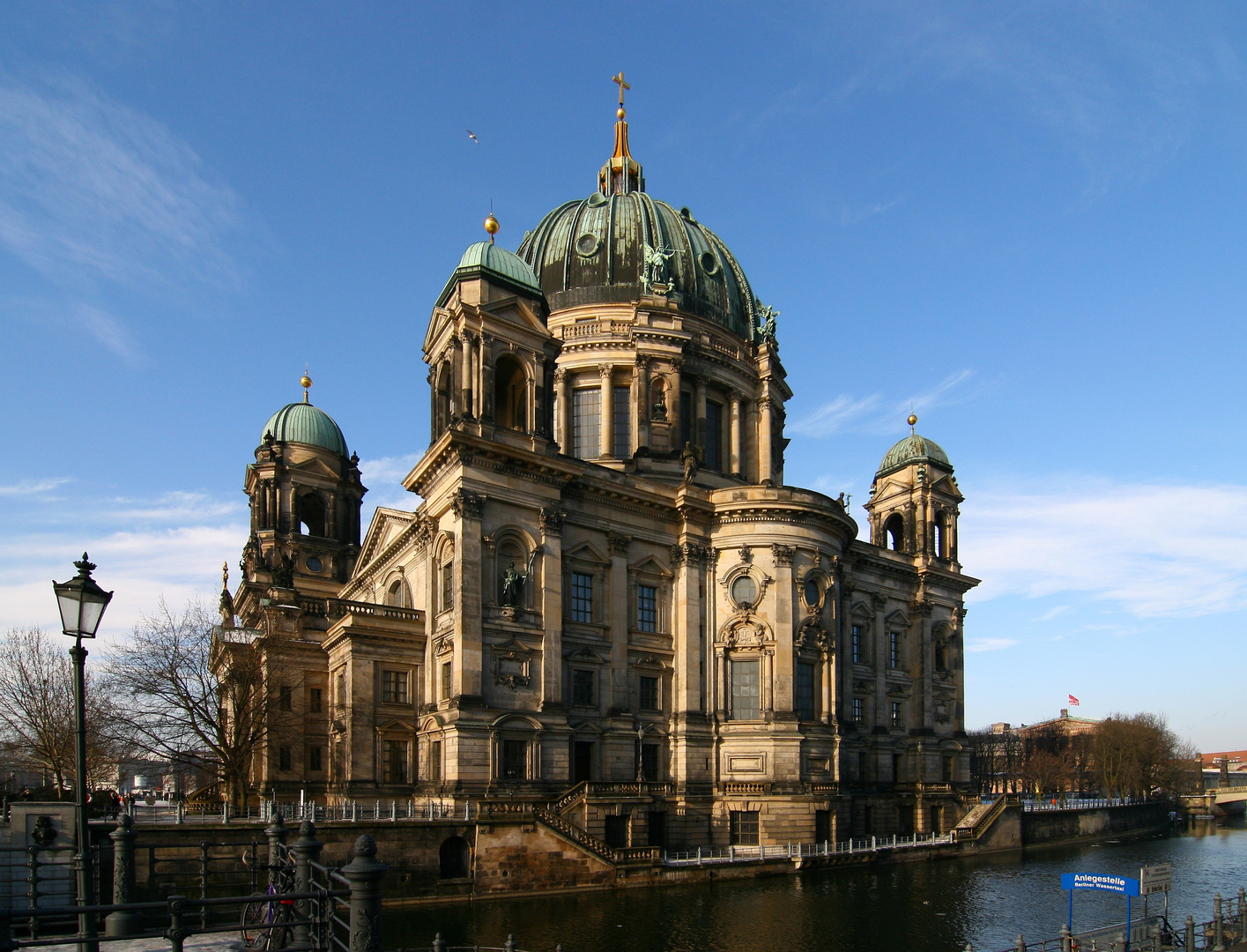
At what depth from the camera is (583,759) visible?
47.4m

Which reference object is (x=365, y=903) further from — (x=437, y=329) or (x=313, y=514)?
(x=313, y=514)

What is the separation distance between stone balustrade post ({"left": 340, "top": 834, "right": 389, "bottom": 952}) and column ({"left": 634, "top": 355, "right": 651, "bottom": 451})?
162 ft

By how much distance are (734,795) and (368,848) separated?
139 ft

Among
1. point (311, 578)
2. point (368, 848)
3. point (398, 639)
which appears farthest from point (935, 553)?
point (368, 848)

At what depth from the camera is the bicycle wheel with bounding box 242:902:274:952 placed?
13.9 meters

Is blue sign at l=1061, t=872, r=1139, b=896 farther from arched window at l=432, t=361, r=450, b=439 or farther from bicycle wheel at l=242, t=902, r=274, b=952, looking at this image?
arched window at l=432, t=361, r=450, b=439

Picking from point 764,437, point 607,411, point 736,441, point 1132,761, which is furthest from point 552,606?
point 1132,761

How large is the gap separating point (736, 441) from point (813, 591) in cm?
1336

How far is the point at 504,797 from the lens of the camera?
4109 centimetres

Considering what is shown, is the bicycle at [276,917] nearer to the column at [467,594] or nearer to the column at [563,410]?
the column at [467,594]

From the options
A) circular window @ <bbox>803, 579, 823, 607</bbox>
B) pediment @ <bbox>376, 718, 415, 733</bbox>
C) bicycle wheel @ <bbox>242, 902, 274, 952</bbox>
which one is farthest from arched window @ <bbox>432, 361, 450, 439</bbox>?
bicycle wheel @ <bbox>242, 902, 274, 952</bbox>

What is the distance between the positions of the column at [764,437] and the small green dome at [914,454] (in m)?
13.0

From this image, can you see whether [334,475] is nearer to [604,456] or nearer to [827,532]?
[604,456]

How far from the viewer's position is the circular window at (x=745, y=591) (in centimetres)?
5256
